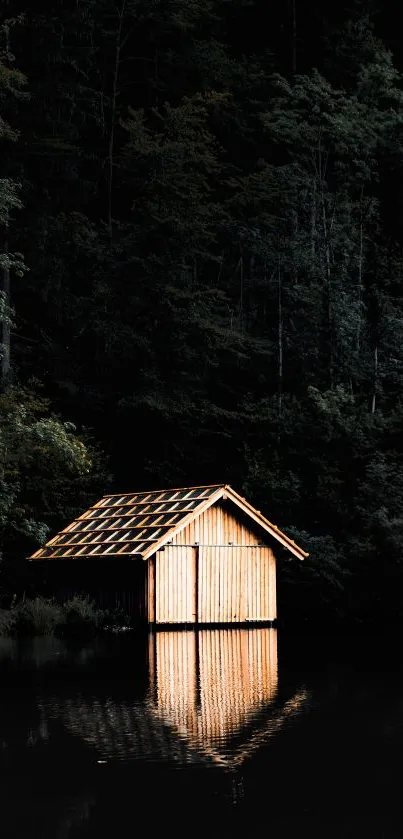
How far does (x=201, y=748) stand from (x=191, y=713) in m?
2.85

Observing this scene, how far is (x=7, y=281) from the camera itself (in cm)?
5159

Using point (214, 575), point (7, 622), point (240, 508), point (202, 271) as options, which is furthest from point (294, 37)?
point (7, 622)

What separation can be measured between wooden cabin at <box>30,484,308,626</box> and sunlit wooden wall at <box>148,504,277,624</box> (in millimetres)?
30

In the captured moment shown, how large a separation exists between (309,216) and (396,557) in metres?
20.5

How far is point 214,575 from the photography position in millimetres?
39906

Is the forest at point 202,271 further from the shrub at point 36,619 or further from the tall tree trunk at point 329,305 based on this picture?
the shrub at point 36,619

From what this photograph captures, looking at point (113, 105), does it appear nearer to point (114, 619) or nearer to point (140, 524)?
point (140, 524)

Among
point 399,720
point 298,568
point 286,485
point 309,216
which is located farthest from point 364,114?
point 399,720

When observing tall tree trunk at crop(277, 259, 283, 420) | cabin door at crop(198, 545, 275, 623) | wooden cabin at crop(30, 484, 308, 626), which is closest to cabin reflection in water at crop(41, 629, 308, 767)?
wooden cabin at crop(30, 484, 308, 626)

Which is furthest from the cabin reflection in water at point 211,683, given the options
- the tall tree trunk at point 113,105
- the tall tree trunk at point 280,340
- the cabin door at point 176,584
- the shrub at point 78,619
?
the tall tree trunk at point 113,105

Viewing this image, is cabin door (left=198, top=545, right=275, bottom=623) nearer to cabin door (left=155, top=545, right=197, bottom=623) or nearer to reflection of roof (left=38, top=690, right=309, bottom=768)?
cabin door (left=155, top=545, right=197, bottom=623)

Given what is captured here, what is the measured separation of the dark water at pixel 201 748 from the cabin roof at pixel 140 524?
10627 millimetres

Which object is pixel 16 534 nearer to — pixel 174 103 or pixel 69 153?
pixel 69 153

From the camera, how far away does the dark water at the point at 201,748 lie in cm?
1277
